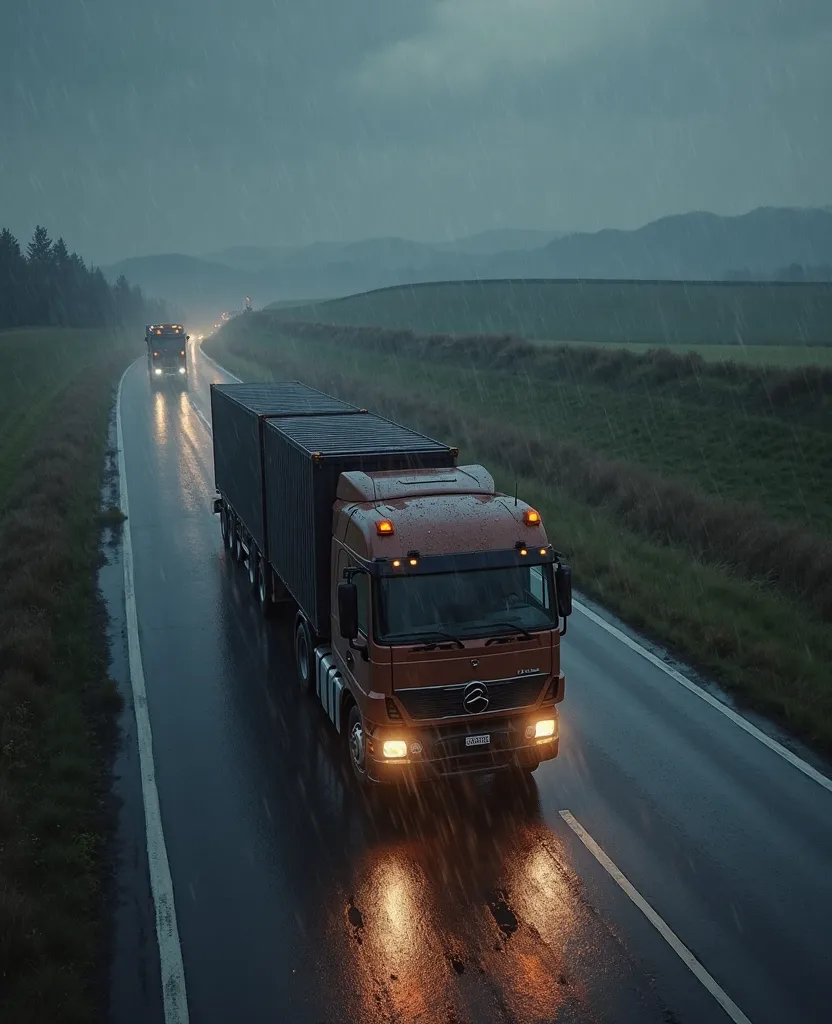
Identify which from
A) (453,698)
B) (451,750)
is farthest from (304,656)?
(453,698)

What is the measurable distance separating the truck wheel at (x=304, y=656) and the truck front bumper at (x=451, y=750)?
9.09ft

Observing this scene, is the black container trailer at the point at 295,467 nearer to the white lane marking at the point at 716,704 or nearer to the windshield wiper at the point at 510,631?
the windshield wiper at the point at 510,631

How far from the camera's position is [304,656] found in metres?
12.2

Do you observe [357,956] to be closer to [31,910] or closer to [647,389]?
[31,910]

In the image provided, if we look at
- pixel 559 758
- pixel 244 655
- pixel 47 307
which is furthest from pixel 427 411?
pixel 47 307

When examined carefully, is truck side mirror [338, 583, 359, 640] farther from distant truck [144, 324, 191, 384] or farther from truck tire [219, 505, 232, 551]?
distant truck [144, 324, 191, 384]

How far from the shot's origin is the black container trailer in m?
10.8

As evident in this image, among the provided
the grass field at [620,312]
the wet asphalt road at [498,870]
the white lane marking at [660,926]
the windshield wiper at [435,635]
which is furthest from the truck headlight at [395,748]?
the grass field at [620,312]

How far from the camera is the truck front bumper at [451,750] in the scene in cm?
895

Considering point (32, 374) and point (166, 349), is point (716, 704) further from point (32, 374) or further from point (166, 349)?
point (32, 374)

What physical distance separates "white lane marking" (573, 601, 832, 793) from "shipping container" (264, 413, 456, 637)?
13.9 feet

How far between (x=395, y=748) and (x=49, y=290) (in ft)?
395

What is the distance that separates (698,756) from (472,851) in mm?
3214

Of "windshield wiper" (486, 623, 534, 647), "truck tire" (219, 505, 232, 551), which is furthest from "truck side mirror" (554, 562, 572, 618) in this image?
"truck tire" (219, 505, 232, 551)
